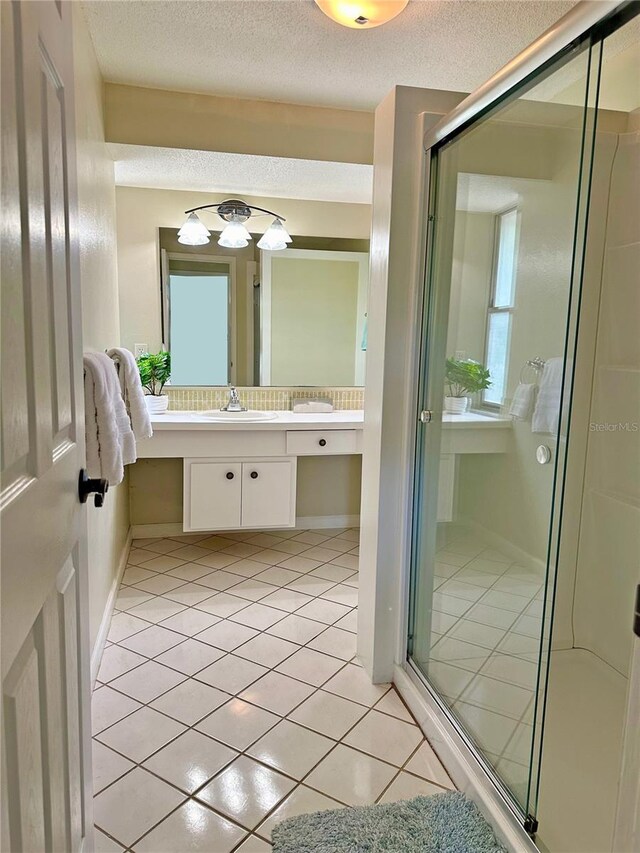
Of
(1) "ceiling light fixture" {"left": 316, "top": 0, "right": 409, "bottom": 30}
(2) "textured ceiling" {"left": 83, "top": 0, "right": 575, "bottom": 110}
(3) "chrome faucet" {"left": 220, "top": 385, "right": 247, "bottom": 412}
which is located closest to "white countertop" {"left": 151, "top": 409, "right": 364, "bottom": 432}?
(3) "chrome faucet" {"left": 220, "top": 385, "right": 247, "bottom": 412}

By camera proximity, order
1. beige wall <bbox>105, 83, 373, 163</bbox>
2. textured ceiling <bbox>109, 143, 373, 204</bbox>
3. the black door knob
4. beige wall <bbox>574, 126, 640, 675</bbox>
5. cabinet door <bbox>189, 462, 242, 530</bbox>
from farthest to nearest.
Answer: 1. cabinet door <bbox>189, 462, 242, 530</bbox>
2. textured ceiling <bbox>109, 143, 373, 204</bbox>
3. beige wall <bbox>105, 83, 373, 163</bbox>
4. beige wall <bbox>574, 126, 640, 675</bbox>
5. the black door knob

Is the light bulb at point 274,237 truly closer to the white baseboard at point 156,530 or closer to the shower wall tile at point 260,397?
the shower wall tile at point 260,397

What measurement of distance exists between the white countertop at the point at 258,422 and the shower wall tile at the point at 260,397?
0.29 ft

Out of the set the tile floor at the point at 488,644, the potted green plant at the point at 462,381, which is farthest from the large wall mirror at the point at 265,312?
the tile floor at the point at 488,644

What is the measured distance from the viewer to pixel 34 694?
82cm

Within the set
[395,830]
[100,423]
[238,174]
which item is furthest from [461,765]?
[238,174]

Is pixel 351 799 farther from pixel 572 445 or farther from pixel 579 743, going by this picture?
pixel 572 445

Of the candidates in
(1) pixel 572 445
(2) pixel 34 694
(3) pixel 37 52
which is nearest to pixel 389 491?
(1) pixel 572 445

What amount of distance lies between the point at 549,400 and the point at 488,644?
0.75 m

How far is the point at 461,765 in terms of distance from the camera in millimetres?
1578

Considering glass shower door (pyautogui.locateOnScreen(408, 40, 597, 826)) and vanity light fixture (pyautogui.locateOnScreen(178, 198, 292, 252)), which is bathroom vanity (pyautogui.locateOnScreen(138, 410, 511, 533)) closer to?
vanity light fixture (pyautogui.locateOnScreen(178, 198, 292, 252))

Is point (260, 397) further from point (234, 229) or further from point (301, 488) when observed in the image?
point (234, 229)

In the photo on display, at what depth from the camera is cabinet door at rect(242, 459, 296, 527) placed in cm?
314

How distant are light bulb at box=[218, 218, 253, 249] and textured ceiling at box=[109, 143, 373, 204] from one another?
0.20m
